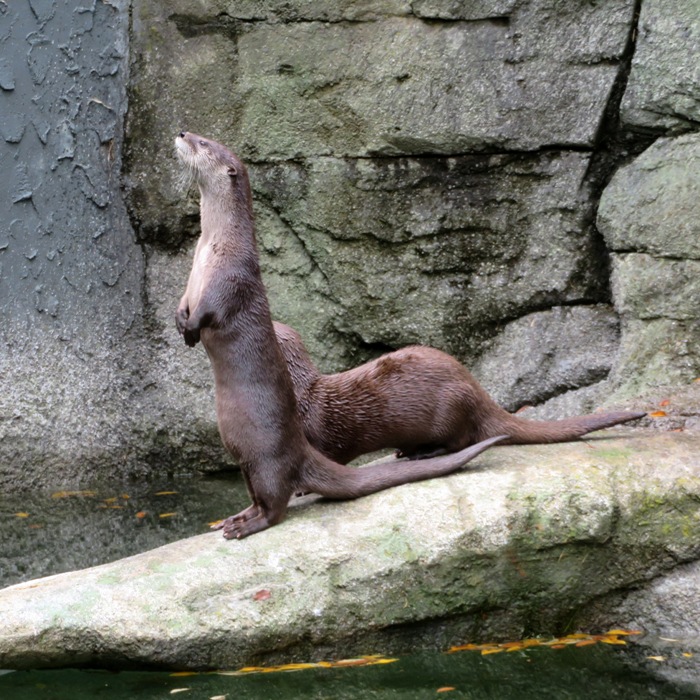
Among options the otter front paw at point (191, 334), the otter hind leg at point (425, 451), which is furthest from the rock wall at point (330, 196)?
the otter front paw at point (191, 334)

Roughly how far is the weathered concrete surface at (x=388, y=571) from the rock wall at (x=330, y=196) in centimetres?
132

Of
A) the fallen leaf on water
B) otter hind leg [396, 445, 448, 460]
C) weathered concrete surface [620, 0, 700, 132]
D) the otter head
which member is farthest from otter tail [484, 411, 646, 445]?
the fallen leaf on water

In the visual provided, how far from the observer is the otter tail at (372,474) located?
3.41m

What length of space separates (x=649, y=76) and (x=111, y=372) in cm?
271

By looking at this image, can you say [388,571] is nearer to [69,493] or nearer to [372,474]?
[372,474]

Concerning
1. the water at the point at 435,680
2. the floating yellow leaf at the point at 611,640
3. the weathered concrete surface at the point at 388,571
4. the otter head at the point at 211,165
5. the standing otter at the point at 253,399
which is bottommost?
the floating yellow leaf at the point at 611,640

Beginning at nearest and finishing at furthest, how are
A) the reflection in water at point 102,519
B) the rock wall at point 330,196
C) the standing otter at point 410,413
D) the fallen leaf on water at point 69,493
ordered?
the standing otter at point 410,413
the reflection in water at point 102,519
the rock wall at point 330,196
the fallen leaf on water at point 69,493

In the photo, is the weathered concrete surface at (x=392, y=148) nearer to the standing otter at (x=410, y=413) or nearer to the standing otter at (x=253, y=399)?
the standing otter at (x=410, y=413)

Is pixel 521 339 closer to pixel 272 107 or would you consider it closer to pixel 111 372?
pixel 272 107

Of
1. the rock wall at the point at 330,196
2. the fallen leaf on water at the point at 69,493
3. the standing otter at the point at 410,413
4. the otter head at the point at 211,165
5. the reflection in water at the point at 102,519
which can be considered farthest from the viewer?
the fallen leaf on water at the point at 69,493

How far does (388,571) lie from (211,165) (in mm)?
1420

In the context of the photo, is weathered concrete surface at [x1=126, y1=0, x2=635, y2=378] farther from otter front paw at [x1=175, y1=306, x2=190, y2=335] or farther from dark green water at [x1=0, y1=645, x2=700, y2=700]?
dark green water at [x1=0, y1=645, x2=700, y2=700]

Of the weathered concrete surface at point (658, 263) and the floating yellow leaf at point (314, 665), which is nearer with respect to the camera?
the floating yellow leaf at point (314, 665)

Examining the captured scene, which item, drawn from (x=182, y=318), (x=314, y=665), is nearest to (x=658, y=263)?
(x=182, y=318)
